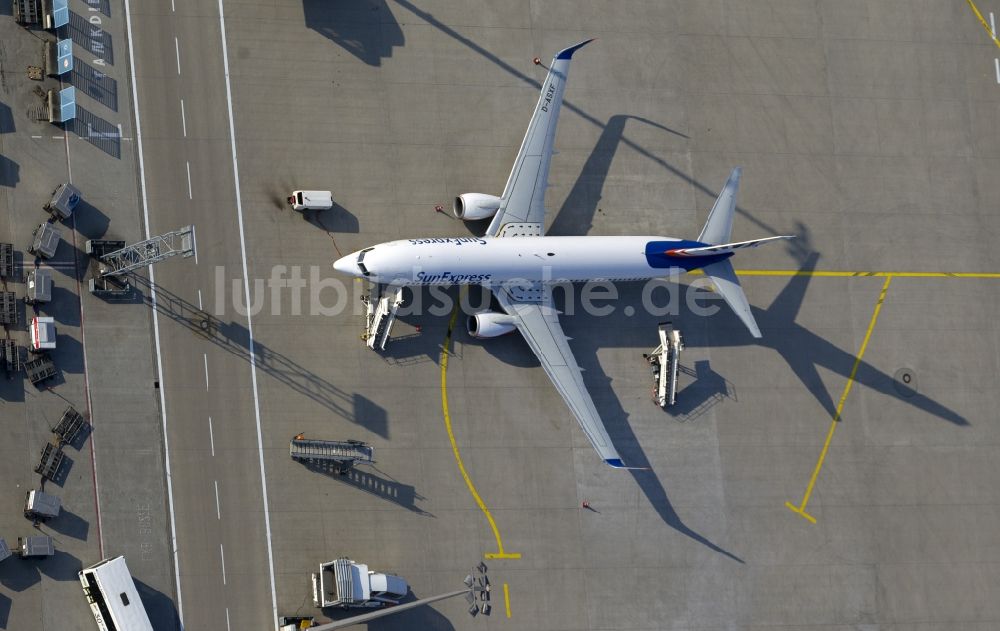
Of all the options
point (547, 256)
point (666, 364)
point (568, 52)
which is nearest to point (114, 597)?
point (547, 256)

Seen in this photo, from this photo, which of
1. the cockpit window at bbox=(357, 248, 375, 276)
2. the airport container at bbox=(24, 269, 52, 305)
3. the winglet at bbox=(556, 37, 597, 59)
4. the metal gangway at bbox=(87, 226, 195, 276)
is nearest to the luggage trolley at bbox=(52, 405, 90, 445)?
the airport container at bbox=(24, 269, 52, 305)

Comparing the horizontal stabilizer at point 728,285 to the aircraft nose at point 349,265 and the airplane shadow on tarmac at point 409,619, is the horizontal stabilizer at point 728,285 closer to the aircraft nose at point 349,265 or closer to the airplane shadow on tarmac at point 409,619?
the aircraft nose at point 349,265

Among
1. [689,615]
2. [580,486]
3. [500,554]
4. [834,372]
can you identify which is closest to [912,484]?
[834,372]

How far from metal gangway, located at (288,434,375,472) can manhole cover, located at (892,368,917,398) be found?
25.9 meters

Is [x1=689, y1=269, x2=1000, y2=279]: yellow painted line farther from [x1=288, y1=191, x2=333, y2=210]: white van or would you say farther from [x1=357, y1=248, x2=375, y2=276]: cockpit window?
[x1=288, y1=191, x2=333, y2=210]: white van

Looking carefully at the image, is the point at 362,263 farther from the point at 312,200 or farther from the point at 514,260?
the point at 514,260

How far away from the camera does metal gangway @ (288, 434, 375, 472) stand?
4650 cm

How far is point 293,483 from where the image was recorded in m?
47.0

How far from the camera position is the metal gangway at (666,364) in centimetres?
4988

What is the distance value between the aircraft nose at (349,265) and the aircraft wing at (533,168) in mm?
6234

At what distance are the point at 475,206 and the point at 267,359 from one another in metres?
11.5

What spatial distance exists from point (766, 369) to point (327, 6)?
27.0 metres

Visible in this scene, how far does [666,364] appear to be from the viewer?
49.8 m

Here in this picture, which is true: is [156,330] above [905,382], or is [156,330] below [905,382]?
above
